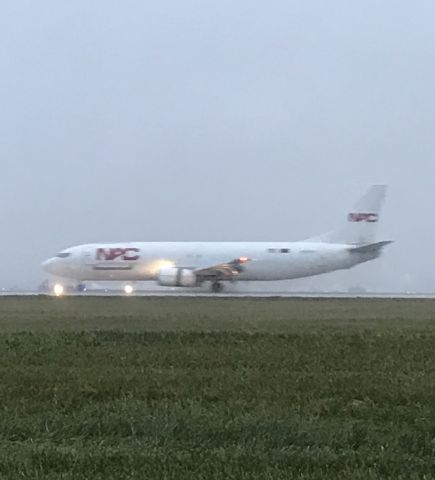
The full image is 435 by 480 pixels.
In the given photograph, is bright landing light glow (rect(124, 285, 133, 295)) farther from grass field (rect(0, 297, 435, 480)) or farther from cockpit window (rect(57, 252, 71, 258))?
grass field (rect(0, 297, 435, 480))

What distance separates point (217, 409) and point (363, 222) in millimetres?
59368

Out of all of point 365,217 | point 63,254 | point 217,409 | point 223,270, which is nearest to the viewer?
point 217,409

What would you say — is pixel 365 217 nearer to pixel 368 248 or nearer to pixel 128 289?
pixel 368 248

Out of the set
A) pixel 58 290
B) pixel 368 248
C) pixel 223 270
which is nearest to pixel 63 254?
pixel 58 290

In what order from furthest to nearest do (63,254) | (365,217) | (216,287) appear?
(365,217)
(63,254)
(216,287)

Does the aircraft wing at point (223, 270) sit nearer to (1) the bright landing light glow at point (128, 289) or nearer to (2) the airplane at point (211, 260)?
(2) the airplane at point (211, 260)

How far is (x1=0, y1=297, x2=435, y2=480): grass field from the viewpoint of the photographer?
21.1ft

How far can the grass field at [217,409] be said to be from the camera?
6430 mm

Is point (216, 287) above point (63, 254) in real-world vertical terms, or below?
below

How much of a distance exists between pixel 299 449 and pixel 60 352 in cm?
712

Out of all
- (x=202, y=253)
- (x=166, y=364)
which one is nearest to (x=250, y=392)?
(x=166, y=364)

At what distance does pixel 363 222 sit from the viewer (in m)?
66.8

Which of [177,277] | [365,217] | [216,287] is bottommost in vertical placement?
[216,287]

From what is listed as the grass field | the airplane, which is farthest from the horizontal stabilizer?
the grass field
